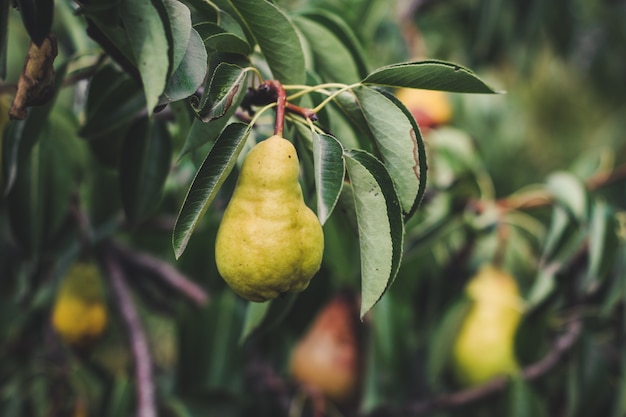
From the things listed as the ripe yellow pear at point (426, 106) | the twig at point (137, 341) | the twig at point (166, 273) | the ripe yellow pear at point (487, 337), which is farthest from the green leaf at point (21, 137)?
the ripe yellow pear at point (426, 106)

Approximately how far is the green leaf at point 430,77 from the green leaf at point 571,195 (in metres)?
0.60

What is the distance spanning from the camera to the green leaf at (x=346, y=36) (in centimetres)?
78

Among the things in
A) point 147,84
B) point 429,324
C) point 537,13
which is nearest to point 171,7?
point 147,84

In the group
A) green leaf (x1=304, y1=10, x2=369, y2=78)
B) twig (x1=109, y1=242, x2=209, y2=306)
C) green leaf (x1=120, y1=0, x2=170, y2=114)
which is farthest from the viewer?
twig (x1=109, y1=242, x2=209, y2=306)

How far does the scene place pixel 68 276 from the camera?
1203mm

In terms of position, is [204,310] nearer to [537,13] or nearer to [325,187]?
[325,187]

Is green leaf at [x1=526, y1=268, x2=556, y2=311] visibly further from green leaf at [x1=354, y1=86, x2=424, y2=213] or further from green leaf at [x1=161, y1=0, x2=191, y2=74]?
green leaf at [x1=161, y1=0, x2=191, y2=74]

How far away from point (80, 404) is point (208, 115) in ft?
2.60

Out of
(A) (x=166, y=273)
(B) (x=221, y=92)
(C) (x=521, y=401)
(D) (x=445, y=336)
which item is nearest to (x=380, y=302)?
(D) (x=445, y=336)

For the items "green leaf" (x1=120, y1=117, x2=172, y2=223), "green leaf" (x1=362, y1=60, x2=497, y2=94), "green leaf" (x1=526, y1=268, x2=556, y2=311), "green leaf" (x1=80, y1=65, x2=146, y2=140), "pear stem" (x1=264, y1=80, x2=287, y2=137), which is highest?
"green leaf" (x1=362, y1=60, x2=497, y2=94)

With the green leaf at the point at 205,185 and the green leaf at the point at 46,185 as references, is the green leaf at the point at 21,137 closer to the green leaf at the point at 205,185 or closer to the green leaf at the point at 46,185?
the green leaf at the point at 46,185

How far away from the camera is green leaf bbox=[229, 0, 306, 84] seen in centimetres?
57

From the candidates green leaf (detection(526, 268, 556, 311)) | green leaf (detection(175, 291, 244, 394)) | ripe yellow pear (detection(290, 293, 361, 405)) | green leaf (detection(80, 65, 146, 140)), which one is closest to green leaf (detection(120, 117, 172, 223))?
green leaf (detection(80, 65, 146, 140))

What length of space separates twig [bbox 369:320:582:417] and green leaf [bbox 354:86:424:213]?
73 cm
